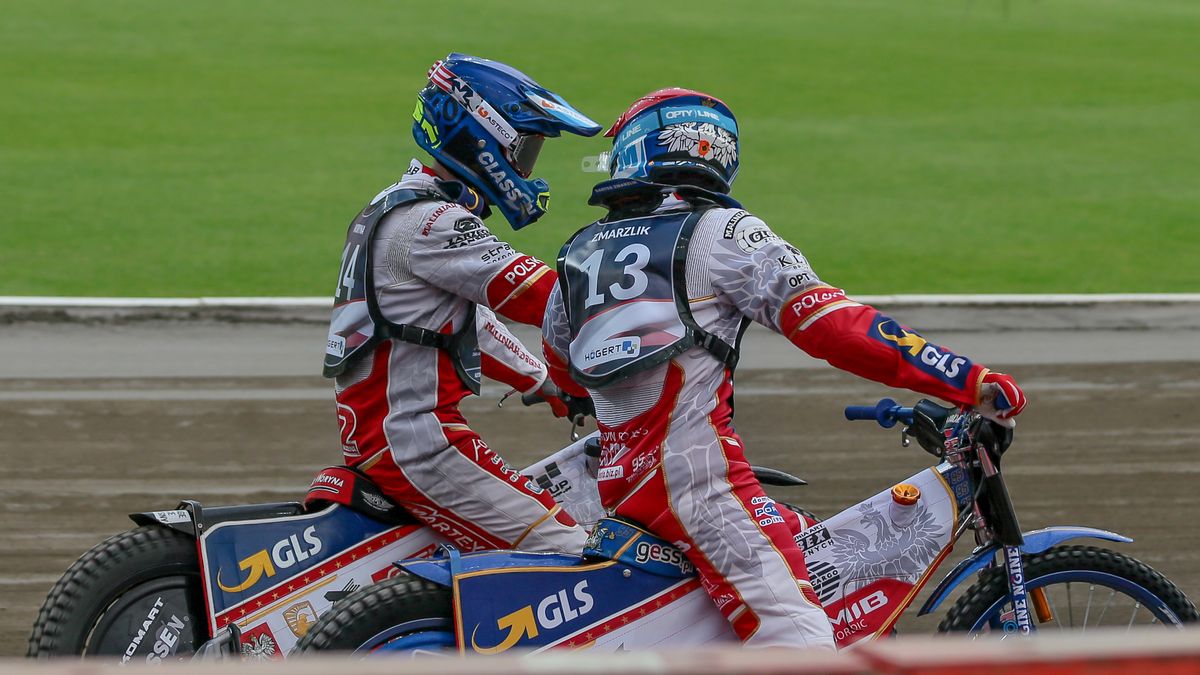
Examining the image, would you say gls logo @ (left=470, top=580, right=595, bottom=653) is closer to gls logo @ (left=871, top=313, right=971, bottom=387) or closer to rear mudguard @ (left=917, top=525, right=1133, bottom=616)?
gls logo @ (left=871, top=313, right=971, bottom=387)

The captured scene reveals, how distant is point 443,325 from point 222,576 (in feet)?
3.15

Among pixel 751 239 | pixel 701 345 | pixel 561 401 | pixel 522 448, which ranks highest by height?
pixel 751 239

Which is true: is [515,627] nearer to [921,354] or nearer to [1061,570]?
[921,354]

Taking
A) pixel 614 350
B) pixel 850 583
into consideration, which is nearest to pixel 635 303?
pixel 614 350

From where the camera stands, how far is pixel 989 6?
32.0 metres

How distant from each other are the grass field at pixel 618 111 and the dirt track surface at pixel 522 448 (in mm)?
2545

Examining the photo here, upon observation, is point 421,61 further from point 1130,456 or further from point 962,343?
point 1130,456

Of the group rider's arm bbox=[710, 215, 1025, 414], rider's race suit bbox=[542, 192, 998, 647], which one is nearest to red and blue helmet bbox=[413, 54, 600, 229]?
rider's race suit bbox=[542, 192, 998, 647]

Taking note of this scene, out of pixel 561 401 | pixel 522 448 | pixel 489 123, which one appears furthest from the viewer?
pixel 522 448

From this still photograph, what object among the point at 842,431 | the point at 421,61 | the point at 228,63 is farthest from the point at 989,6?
the point at 842,431

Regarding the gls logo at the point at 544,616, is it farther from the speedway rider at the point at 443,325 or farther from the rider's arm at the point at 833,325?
the rider's arm at the point at 833,325

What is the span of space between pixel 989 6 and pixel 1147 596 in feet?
94.9

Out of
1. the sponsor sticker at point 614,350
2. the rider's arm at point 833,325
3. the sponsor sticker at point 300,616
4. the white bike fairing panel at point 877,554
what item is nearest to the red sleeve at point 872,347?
the rider's arm at point 833,325

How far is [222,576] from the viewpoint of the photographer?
4.52 meters
